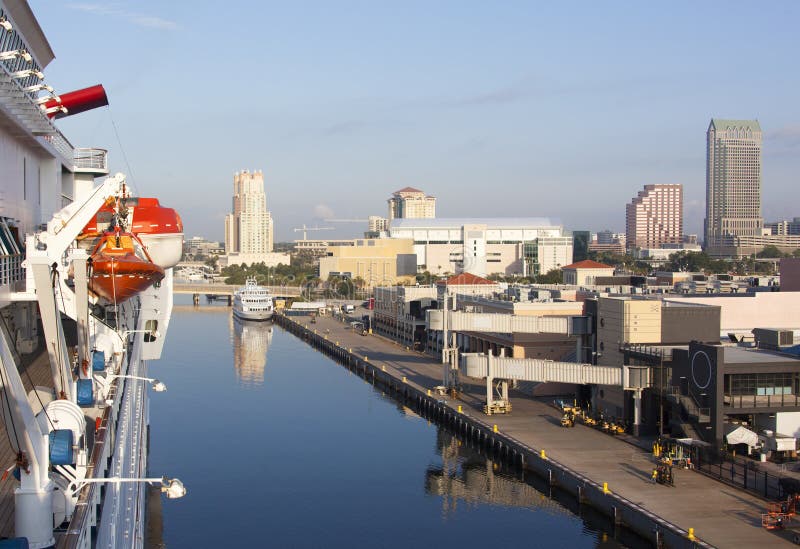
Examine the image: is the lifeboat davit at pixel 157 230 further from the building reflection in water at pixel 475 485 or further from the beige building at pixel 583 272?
the beige building at pixel 583 272

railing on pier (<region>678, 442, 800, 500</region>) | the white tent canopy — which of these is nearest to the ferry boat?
railing on pier (<region>678, 442, 800, 500</region>)

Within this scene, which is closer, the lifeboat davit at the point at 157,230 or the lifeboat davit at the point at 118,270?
the lifeboat davit at the point at 118,270

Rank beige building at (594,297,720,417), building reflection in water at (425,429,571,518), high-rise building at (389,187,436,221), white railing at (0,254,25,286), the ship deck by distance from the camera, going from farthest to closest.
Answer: high-rise building at (389,187,436,221) → beige building at (594,297,720,417) → building reflection in water at (425,429,571,518) → white railing at (0,254,25,286) → the ship deck

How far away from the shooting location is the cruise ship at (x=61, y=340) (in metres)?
5.18

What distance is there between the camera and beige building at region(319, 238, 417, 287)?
115m

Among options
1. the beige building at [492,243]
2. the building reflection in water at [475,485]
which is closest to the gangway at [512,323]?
the building reflection in water at [475,485]

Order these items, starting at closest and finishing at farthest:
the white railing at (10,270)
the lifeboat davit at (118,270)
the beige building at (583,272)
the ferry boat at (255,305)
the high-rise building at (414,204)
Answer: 1. the white railing at (10,270)
2. the lifeboat davit at (118,270)
3. the ferry boat at (255,305)
4. the beige building at (583,272)
5. the high-rise building at (414,204)

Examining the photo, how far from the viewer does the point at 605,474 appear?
66.0 ft

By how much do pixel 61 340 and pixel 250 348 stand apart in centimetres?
4955

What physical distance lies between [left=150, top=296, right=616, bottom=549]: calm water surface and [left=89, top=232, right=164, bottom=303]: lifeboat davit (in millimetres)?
6669

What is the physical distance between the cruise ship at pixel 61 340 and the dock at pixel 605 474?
9.71 metres

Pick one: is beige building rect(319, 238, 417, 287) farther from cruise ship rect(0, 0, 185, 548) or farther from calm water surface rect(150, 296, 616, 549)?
cruise ship rect(0, 0, 185, 548)

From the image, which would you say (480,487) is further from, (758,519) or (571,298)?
(571,298)

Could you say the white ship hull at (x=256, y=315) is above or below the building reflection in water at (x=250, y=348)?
above
